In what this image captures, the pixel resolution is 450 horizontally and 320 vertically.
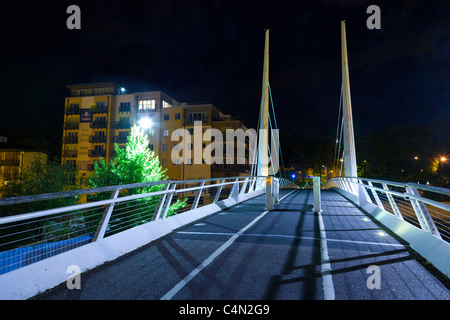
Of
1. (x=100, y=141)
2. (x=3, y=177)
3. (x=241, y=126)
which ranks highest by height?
(x=241, y=126)

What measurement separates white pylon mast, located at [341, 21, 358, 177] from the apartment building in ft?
79.0

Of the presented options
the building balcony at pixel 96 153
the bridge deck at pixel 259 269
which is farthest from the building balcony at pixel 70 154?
the bridge deck at pixel 259 269

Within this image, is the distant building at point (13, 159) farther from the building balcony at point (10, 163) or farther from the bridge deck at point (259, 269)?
the bridge deck at point (259, 269)

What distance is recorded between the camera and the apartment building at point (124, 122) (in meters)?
46.8

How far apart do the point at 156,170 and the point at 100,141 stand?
2759 cm

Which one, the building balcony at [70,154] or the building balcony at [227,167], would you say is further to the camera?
the building balcony at [70,154]

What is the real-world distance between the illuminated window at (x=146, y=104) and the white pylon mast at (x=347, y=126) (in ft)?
103

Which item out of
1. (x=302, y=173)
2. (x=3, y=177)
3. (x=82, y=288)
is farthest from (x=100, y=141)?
(x=302, y=173)

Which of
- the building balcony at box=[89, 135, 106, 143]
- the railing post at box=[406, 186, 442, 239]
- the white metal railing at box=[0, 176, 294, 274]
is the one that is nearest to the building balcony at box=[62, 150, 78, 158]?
the building balcony at box=[89, 135, 106, 143]

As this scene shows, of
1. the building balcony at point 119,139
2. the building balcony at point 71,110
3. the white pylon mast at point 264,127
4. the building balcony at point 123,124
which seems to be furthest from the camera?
the building balcony at point 71,110

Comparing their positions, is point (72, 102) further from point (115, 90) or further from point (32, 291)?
point (32, 291)

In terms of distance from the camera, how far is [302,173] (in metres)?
105

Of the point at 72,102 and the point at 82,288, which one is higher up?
the point at 72,102

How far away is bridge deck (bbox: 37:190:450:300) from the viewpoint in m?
3.75
